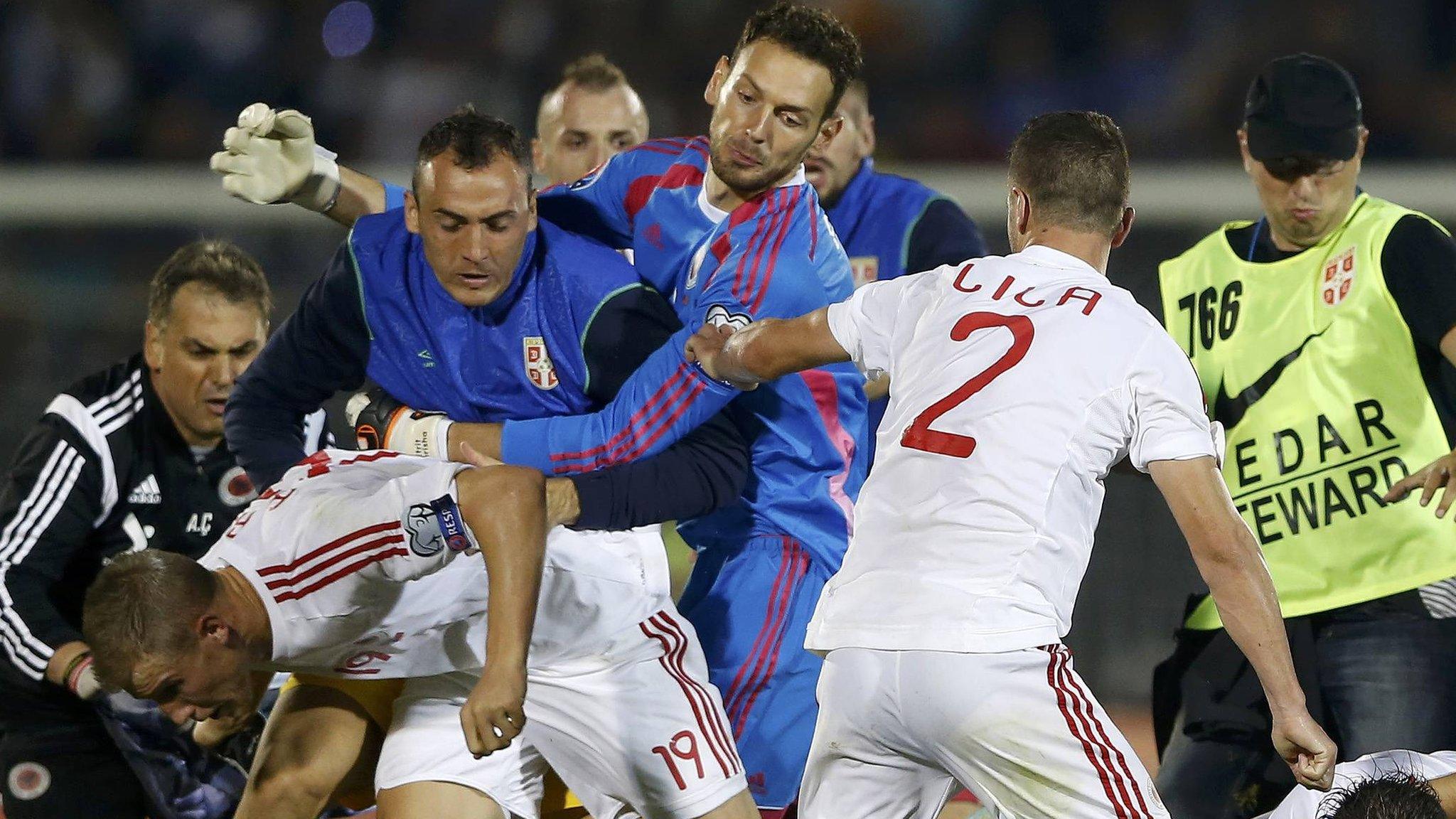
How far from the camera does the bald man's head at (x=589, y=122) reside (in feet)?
17.7

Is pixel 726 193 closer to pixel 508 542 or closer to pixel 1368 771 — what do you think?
pixel 508 542

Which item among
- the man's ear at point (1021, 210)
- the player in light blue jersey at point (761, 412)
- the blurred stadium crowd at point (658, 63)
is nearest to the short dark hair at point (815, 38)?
the player in light blue jersey at point (761, 412)

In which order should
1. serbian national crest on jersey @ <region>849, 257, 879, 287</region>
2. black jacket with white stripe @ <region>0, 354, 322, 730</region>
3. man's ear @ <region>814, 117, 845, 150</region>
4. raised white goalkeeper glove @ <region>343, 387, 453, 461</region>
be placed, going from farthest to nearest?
serbian national crest on jersey @ <region>849, 257, 879, 287</region>
black jacket with white stripe @ <region>0, 354, 322, 730</region>
man's ear @ <region>814, 117, 845, 150</region>
raised white goalkeeper glove @ <region>343, 387, 453, 461</region>

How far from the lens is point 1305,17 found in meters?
8.66

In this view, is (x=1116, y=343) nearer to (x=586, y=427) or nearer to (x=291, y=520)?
(x=586, y=427)

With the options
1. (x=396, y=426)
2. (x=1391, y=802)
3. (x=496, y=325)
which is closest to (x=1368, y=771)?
(x=1391, y=802)

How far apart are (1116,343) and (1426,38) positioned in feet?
22.7

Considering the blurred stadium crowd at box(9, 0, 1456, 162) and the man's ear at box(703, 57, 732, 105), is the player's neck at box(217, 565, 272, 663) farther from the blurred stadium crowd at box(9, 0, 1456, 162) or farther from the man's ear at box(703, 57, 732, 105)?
the blurred stadium crowd at box(9, 0, 1456, 162)

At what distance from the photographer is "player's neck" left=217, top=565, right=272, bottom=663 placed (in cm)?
299

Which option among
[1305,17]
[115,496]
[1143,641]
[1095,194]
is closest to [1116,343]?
[1095,194]

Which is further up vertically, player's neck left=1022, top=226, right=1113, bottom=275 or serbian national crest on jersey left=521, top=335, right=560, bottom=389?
player's neck left=1022, top=226, right=1113, bottom=275

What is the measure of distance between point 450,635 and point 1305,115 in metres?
2.12

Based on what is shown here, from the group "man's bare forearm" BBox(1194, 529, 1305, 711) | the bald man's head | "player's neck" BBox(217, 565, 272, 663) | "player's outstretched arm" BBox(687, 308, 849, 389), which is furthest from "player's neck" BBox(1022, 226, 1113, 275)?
the bald man's head

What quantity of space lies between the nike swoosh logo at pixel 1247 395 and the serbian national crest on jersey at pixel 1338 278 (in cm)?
8
